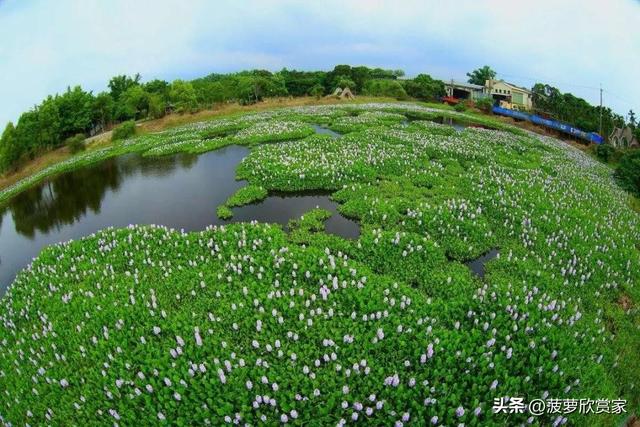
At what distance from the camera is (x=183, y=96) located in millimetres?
63969

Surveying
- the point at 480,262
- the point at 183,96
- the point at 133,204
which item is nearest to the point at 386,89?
the point at 183,96

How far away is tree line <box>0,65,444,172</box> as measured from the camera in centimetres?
5403

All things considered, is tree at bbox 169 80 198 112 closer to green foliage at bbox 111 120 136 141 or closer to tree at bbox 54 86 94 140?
tree at bbox 54 86 94 140

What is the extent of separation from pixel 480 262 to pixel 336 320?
527 centimetres

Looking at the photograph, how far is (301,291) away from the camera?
25.4ft

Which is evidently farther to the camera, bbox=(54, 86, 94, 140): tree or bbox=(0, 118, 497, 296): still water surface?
bbox=(54, 86, 94, 140): tree

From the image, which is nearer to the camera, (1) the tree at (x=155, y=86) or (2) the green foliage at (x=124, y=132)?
(2) the green foliage at (x=124, y=132)

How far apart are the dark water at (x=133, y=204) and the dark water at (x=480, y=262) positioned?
11.4 feet

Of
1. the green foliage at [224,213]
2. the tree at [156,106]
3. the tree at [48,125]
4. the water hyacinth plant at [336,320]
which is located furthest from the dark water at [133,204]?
the tree at [156,106]

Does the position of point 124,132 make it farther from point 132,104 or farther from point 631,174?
point 631,174

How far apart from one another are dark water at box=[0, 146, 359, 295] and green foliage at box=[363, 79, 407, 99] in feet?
211

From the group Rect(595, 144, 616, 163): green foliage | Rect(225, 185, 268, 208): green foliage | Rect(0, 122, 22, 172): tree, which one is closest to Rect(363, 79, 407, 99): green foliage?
Rect(595, 144, 616, 163): green foliage

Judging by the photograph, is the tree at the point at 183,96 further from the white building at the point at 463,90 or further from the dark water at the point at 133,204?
the white building at the point at 463,90

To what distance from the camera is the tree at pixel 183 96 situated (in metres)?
62.1
